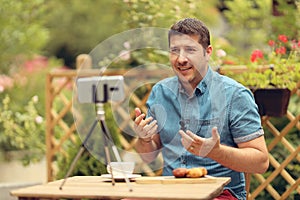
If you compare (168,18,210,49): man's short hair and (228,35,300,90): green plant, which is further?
(228,35,300,90): green plant

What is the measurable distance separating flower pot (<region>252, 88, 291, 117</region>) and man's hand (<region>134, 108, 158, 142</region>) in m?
1.06

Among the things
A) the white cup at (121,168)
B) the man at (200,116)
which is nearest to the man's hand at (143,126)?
the man at (200,116)

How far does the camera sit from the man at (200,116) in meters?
2.79

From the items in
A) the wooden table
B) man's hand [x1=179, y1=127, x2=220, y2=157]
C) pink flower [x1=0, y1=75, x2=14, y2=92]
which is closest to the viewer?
the wooden table

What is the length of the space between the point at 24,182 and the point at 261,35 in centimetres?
228

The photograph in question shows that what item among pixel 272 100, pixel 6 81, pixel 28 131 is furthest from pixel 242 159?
pixel 6 81

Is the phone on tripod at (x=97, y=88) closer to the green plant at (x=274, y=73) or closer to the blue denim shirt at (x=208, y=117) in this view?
the blue denim shirt at (x=208, y=117)

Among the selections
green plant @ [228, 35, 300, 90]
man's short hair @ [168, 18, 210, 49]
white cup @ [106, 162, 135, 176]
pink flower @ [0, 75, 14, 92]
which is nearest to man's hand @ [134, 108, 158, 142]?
white cup @ [106, 162, 135, 176]

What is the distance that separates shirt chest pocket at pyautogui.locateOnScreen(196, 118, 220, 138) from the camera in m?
2.95

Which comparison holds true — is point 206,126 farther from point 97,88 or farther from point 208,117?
point 97,88

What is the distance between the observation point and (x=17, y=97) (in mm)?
6562

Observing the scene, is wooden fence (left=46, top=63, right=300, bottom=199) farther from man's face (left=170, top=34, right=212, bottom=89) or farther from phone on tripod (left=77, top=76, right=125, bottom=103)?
phone on tripod (left=77, top=76, right=125, bottom=103)

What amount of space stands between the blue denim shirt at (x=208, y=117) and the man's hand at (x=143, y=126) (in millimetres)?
217

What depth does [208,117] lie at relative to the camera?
2975 mm
